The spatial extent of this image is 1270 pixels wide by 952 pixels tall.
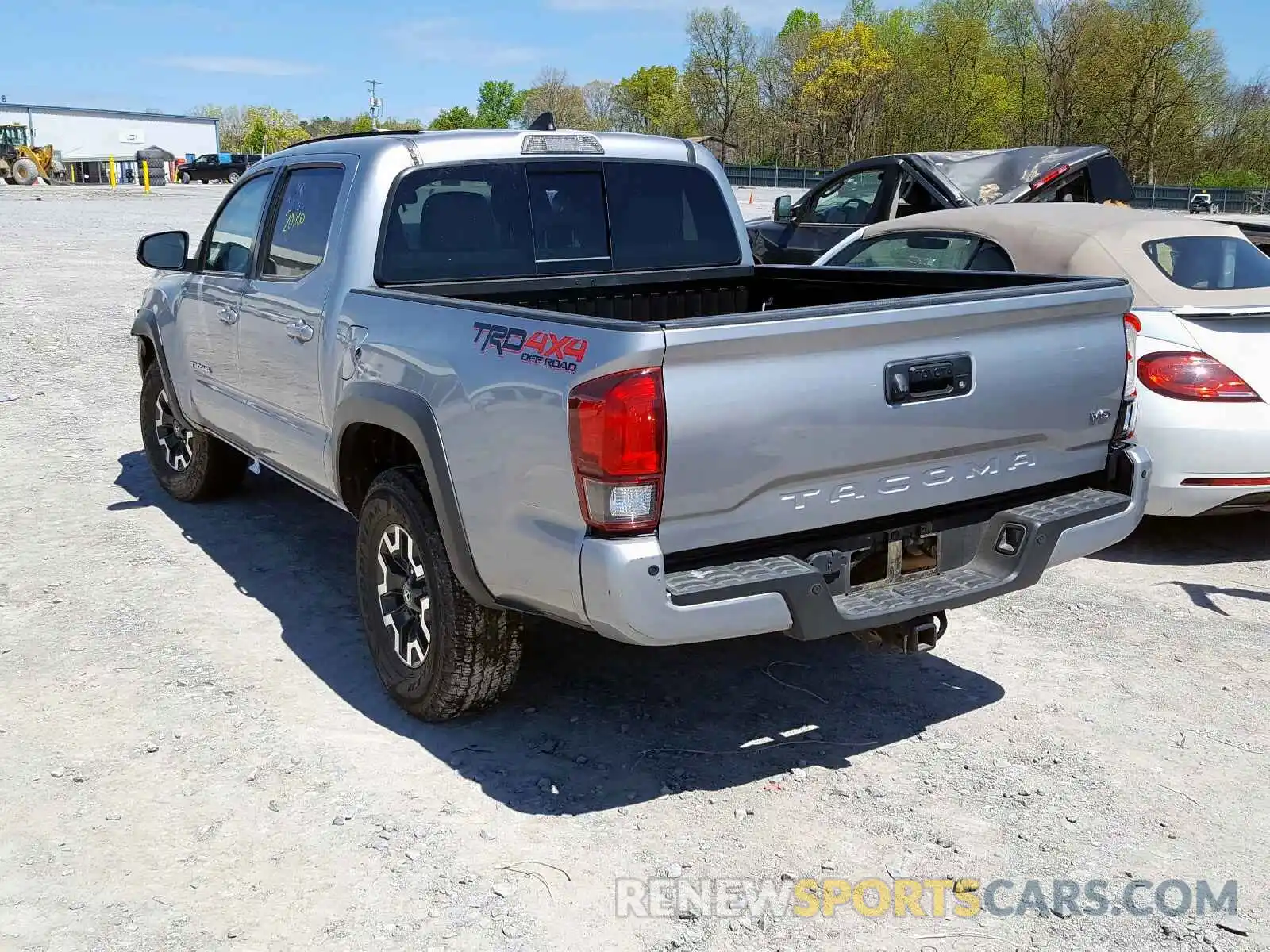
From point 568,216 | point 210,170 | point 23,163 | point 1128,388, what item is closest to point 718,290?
point 568,216

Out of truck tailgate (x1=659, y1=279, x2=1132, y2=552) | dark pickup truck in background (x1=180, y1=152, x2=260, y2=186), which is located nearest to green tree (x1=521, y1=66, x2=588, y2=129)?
dark pickup truck in background (x1=180, y1=152, x2=260, y2=186)

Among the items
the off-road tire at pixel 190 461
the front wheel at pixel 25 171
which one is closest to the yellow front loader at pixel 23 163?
the front wheel at pixel 25 171

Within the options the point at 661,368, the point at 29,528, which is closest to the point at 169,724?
the point at 661,368

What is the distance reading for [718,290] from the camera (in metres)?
5.59

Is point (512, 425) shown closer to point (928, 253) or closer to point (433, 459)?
point (433, 459)

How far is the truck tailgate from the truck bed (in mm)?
572

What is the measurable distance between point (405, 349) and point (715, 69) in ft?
349

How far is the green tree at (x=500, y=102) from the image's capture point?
142625 millimetres

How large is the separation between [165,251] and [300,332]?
178 centimetres

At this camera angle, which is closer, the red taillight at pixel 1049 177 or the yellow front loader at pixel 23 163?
the red taillight at pixel 1049 177

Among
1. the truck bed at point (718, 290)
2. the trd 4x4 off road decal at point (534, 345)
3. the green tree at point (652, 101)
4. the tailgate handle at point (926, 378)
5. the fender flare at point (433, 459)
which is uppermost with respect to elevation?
the green tree at point (652, 101)

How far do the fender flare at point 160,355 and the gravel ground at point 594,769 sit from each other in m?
0.88

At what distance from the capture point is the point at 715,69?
104000 mm

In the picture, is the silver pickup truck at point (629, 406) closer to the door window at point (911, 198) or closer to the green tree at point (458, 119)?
the door window at point (911, 198)
